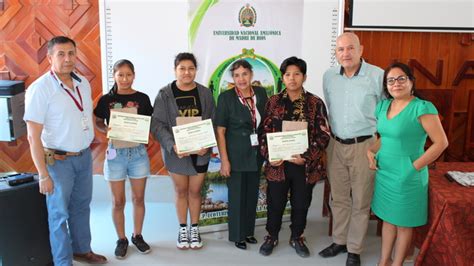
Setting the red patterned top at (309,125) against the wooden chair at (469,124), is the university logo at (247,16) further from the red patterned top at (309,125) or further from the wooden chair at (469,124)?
the wooden chair at (469,124)

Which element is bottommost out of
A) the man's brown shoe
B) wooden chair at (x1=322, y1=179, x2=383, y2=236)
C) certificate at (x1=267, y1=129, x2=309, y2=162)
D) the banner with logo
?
the man's brown shoe

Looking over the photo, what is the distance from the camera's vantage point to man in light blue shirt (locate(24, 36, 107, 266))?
2436 millimetres

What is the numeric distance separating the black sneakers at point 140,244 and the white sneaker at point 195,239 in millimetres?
314

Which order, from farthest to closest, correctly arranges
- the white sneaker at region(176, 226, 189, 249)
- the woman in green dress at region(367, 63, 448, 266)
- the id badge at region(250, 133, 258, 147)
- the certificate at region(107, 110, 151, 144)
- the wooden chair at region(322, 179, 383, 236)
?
the wooden chair at region(322, 179, 383, 236)
the white sneaker at region(176, 226, 189, 249)
the id badge at region(250, 133, 258, 147)
the certificate at region(107, 110, 151, 144)
the woman in green dress at region(367, 63, 448, 266)

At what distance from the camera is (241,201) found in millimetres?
3133

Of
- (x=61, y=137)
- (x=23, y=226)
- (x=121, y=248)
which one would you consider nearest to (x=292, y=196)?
(x=121, y=248)

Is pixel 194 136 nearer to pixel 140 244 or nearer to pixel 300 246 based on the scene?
pixel 140 244

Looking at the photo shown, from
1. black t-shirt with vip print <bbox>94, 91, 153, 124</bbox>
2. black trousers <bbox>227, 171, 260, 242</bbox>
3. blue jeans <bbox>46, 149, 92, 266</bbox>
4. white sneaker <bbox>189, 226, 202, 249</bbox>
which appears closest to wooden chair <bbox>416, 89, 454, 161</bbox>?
black trousers <bbox>227, 171, 260, 242</bbox>

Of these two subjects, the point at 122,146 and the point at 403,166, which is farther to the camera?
the point at 122,146

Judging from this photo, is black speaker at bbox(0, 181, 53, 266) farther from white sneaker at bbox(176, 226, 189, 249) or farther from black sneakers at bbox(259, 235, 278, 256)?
black sneakers at bbox(259, 235, 278, 256)

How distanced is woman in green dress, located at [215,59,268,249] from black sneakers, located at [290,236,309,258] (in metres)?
0.45

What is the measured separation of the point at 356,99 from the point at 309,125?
34cm


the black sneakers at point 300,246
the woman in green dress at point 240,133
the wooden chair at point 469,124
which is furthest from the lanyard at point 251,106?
the wooden chair at point 469,124

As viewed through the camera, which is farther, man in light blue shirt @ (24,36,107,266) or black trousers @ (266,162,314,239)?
black trousers @ (266,162,314,239)
